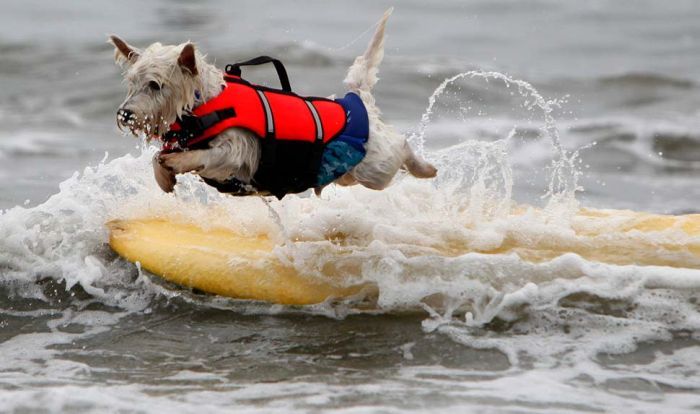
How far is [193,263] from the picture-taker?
5961mm

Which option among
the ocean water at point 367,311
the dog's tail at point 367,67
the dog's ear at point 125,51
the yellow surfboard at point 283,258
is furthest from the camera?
the dog's tail at point 367,67

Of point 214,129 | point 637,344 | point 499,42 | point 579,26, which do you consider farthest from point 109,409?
point 579,26

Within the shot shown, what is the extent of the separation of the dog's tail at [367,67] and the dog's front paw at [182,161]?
4.24 ft

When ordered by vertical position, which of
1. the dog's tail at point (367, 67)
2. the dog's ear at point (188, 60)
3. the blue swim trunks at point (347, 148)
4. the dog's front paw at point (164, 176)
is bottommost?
the dog's front paw at point (164, 176)

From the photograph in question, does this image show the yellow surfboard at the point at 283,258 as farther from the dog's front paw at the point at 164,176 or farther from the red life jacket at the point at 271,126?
the dog's front paw at the point at 164,176

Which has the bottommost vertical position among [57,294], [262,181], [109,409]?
[109,409]

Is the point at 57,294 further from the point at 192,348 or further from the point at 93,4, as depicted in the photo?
the point at 93,4

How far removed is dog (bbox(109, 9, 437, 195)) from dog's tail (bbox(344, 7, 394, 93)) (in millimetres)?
408

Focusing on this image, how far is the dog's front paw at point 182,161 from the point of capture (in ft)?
16.3

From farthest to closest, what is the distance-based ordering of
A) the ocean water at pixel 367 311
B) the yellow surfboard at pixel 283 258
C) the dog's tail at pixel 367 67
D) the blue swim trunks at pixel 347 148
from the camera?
the dog's tail at pixel 367 67
the yellow surfboard at pixel 283 258
the blue swim trunks at pixel 347 148
the ocean water at pixel 367 311

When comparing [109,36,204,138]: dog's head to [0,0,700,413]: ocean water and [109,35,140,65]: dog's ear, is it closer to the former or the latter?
[109,35,140,65]: dog's ear

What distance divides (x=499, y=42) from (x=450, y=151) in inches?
441

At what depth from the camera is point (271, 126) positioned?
522 cm

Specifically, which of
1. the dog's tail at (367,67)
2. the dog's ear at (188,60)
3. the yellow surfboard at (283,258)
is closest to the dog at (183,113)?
the dog's ear at (188,60)
